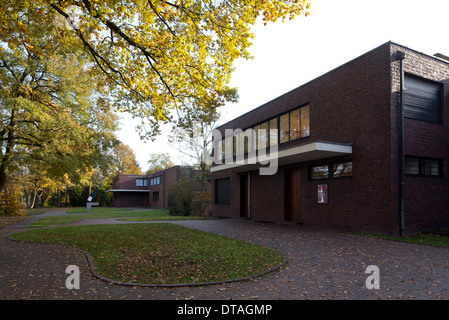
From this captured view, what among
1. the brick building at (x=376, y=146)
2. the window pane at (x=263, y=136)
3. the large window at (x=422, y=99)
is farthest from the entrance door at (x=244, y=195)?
the large window at (x=422, y=99)

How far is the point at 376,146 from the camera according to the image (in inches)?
423

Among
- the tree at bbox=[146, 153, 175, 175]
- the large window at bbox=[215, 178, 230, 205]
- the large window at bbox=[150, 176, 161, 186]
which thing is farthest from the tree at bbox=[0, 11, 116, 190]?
the tree at bbox=[146, 153, 175, 175]

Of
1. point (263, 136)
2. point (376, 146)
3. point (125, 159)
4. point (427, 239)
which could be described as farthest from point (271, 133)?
point (125, 159)

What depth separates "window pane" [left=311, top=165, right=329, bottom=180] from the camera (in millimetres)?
12953

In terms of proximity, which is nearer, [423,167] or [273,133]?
[423,167]

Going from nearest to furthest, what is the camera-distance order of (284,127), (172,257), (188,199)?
(172,257), (284,127), (188,199)

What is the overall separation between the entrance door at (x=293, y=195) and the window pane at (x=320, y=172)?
1.15 metres

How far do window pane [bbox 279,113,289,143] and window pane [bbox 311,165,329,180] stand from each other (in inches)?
103

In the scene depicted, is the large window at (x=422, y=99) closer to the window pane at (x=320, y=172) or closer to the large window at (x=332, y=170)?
the large window at (x=332, y=170)

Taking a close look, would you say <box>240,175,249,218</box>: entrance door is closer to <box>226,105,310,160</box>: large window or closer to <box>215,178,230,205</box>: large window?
<box>226,105,310,160</box>: large window

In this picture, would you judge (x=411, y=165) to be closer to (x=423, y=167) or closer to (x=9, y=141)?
(x=423, y=167)

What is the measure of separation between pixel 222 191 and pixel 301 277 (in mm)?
16660

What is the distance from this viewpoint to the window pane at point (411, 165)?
35.6ft

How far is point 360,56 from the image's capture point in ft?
38.0
